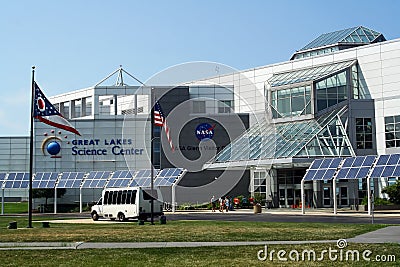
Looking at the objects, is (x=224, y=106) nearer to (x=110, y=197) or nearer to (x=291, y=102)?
(x=291, y=102)

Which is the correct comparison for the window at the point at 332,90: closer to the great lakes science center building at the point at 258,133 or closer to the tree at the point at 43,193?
the great lakes science center building at the point at 258,133

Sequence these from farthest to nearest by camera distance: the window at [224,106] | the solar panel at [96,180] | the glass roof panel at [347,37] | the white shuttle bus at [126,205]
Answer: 1. the window at [224,106]
2. the glass roof panel at [347,37]
3. the solar panel at [96,180]
4. the white shuttle bus at [126,205]

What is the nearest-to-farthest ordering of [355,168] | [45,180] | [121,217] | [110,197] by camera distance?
[121,217] → [110,197] → [355,168] → [45,180]

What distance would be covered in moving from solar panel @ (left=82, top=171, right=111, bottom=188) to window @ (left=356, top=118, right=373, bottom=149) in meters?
26.6

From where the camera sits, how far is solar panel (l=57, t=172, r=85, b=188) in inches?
2625

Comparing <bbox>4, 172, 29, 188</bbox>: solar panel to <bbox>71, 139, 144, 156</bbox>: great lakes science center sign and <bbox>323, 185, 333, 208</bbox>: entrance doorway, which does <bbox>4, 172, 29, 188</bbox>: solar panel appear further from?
<bbox>323, 185, 333, 208</bbox>: entrance doorway

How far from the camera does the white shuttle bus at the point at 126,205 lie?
41125 millimetres

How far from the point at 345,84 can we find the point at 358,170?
1931 centimetres

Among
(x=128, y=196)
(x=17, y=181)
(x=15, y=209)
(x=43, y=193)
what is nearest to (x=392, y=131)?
(x=128, y=196)

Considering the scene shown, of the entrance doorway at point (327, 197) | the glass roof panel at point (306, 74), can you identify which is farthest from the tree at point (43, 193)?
the entrance doorway at point (327, 197)

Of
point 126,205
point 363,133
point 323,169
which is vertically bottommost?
point 126,205

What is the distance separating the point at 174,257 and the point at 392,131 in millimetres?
48452

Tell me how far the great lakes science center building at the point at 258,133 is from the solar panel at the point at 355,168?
106mm

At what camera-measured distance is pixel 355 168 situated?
47031mm
